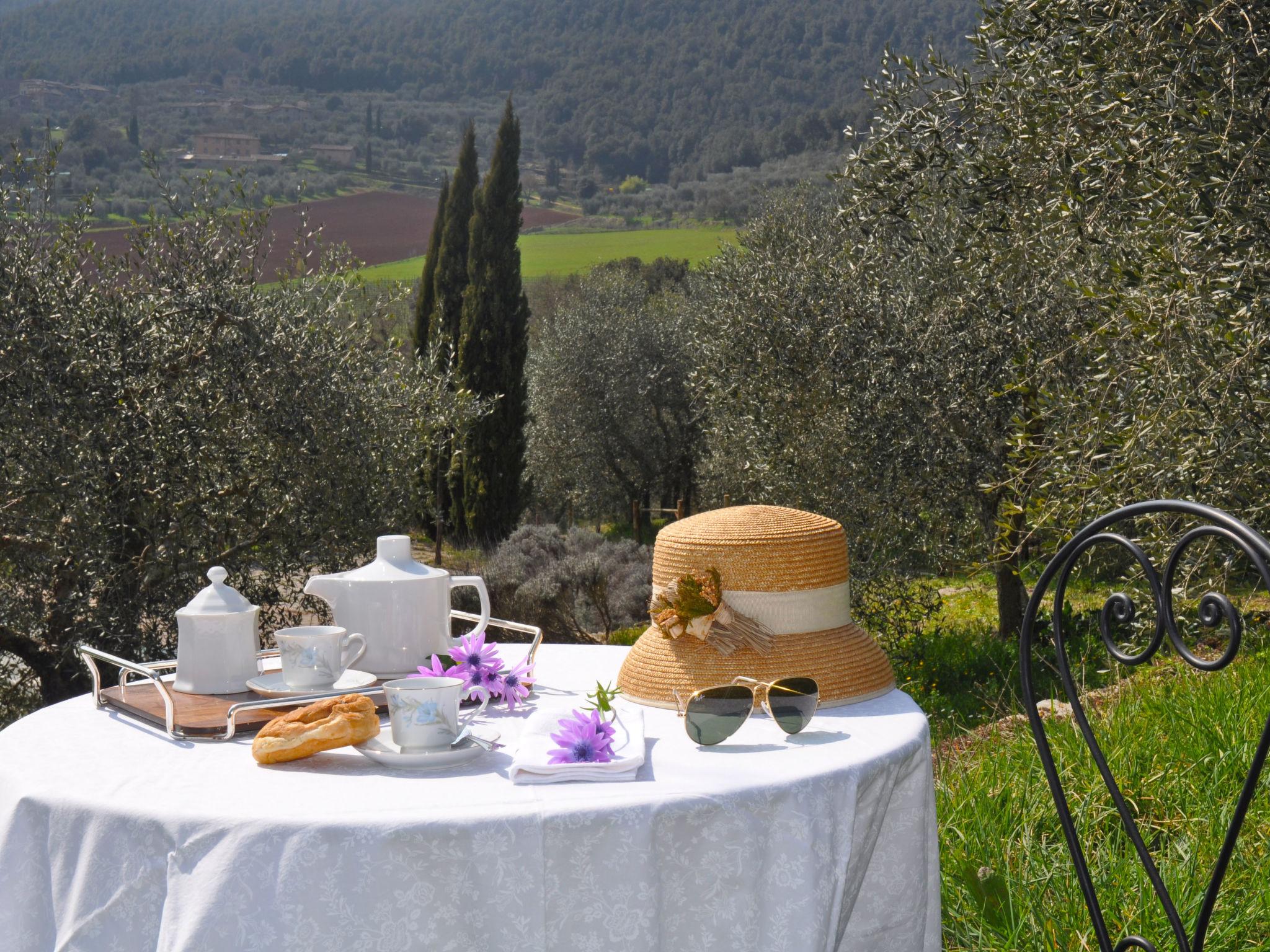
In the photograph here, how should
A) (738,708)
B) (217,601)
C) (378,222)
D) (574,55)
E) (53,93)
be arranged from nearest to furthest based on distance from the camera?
(738,708) < (217,601) < (378,222) < (53,93) < (574,55)

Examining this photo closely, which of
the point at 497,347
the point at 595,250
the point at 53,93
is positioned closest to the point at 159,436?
the point at 497,347

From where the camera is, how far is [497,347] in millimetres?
17250

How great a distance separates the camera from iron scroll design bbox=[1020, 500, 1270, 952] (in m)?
1.27

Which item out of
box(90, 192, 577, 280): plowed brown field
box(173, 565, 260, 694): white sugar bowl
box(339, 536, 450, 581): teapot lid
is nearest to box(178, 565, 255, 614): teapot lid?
box(173, 565, 260, 694): white sugar bowl

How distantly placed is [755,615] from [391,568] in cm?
75

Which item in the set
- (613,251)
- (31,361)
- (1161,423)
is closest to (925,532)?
(1161,423)

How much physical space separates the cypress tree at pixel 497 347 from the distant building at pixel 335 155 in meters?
52.1

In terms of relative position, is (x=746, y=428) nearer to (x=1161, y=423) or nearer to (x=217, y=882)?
(x=1161, y=423)

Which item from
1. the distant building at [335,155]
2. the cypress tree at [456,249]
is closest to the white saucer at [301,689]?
the cypress tree at [456,249]

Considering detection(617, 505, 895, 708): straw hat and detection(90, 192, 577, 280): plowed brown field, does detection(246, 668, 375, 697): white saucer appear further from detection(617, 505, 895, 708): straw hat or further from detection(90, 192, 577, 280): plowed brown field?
detection(90, 192, 577, 280): plowed brown field

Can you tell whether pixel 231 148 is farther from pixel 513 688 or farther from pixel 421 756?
pixel 421 756

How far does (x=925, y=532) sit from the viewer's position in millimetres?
9492

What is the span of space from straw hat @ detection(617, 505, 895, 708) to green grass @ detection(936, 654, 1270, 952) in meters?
1.14

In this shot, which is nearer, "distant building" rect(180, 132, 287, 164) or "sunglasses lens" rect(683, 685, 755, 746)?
"sunglasses lens" rect(683, 685, 755, 746)
